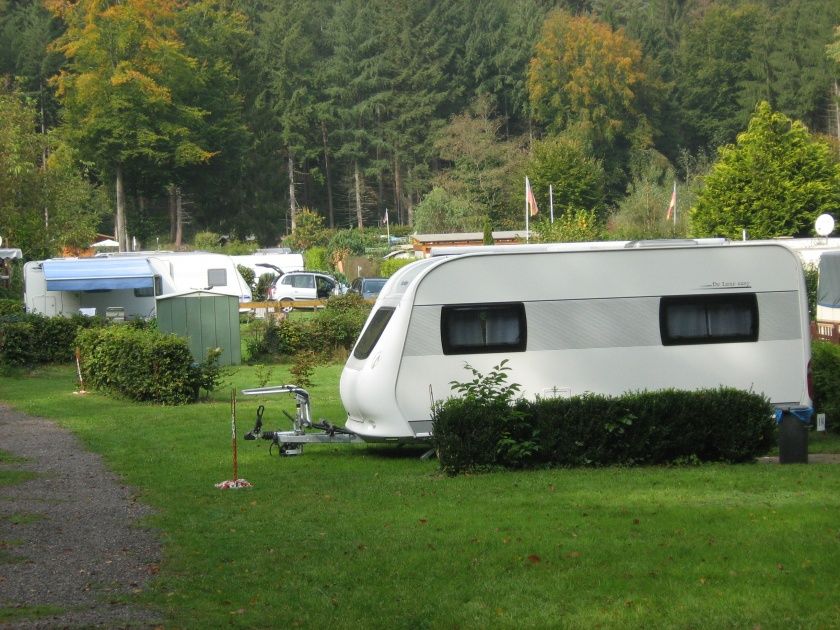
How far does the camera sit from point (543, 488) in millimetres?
9922

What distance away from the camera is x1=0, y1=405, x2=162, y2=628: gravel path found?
6527 millimetres

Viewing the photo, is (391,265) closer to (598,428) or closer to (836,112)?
(598,428)

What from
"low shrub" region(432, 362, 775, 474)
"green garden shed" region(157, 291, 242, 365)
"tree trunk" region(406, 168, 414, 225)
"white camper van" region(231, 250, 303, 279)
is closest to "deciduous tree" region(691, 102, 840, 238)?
"white camper van" region(231, 250, 303, 279)

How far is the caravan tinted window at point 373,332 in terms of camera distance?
42.4ft

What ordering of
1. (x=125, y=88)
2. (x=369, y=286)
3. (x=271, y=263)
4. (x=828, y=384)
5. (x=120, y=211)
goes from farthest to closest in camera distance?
(x=120, y=211) < (x=125, y=88) < (x=271, y=263) < (x=369, y=286) < (x=828, y=384)

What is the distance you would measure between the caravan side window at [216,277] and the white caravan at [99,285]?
1258 millimetres

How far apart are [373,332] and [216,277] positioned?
78.6ft

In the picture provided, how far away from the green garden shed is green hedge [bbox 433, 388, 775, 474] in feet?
46.6

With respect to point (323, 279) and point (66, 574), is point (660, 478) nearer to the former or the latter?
point (66, 574)

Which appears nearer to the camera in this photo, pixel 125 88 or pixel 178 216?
pixel 125 88

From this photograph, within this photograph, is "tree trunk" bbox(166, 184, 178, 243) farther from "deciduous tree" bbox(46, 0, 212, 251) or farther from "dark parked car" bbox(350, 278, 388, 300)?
"dark parked car" bbox(350, 278, 388, 300)

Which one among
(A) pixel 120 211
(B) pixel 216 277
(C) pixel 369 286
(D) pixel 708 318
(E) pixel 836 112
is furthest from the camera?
(E) pixel 836 112

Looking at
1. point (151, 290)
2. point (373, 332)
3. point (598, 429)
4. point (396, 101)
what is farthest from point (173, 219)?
point (598, 429)

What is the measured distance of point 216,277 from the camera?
3641 cm
